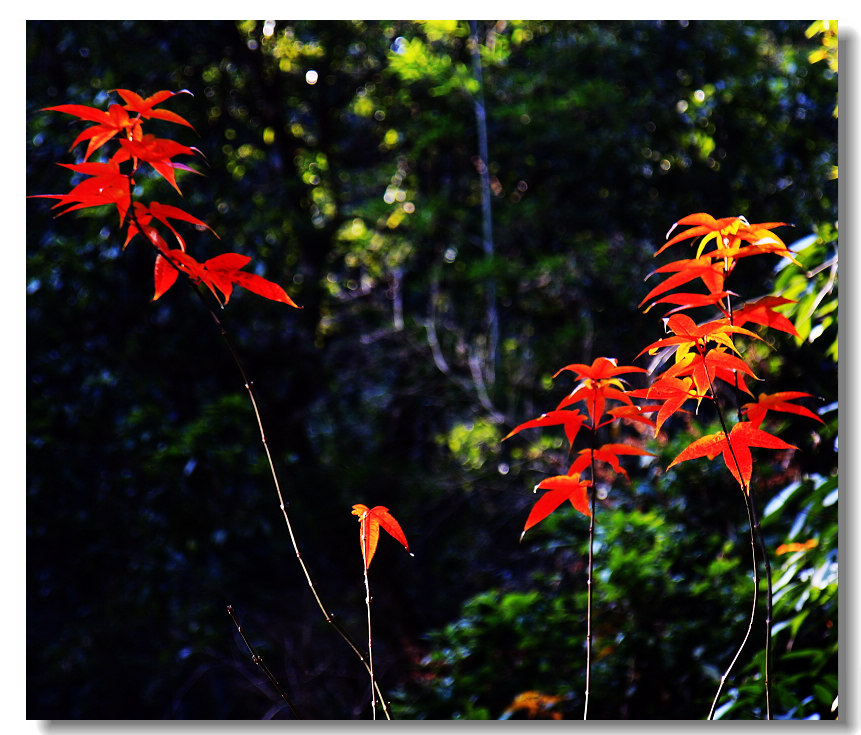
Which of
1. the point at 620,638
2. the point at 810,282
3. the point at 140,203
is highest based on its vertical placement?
the point at 140,203

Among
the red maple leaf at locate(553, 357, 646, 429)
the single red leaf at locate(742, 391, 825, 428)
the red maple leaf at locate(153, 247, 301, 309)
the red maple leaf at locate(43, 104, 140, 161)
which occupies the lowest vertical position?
the single red leaf at locate(742, 391, 825, 428)

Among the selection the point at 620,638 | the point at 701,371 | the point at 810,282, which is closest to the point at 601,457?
the point at 701,371

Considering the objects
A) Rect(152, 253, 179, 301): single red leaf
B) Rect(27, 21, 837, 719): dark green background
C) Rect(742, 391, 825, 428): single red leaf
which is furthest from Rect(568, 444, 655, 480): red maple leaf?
Rect(27, 21, 837, 719): dark green background

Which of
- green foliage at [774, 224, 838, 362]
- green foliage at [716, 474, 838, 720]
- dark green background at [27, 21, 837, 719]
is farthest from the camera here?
dark green background at [27, 21, 837, 719]

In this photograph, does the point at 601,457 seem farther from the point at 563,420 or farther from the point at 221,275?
the point at 221,275

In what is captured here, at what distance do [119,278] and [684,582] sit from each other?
77.4 inches

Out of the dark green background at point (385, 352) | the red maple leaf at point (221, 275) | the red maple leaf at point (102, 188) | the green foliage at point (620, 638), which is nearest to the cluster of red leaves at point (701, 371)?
the red maple leaf at point (221, 275)

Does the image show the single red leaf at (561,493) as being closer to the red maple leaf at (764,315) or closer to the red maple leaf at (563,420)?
the red maple leaf at (563,420)

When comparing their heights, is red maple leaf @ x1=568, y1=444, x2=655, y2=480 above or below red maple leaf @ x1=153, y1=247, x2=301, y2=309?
below

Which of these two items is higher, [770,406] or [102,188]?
[102,188]

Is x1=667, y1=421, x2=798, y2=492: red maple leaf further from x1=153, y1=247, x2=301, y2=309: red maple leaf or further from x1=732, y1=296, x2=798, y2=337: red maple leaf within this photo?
x1=153, y1=247, x2=301, y2=309: red maple leaf

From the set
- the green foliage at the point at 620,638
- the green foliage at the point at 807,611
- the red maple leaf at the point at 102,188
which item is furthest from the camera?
the green foliage at the point at 620,638

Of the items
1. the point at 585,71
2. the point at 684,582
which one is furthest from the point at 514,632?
the point at 585,71
